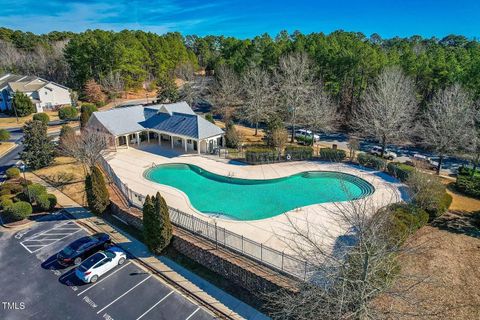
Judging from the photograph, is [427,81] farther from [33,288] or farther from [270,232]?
[33,288]

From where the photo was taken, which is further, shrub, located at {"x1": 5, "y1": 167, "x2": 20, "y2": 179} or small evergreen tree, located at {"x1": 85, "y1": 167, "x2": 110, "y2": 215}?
shrub, located at {"x1": 5, "y1": 167, "x2": 20, "y2": 179}

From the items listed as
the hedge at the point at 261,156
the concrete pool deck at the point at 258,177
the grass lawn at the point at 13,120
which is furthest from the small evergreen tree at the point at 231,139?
the grass lawn at the point at 13,120

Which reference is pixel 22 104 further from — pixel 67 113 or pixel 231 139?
pixel 231 139

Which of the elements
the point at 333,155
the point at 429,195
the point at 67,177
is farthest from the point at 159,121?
the point at 429,195

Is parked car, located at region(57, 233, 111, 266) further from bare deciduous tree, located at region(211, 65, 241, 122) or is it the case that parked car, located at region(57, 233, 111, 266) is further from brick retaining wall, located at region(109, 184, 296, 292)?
bare deciduous tree, located at region(211, 65, 241, 122)

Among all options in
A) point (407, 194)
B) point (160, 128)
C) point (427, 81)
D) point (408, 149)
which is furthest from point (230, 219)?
point (427, 81)

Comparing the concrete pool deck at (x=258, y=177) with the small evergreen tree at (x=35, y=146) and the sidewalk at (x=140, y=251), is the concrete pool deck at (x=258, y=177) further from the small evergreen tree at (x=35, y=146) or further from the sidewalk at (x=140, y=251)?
the small evergreen tree at (x=35, y=146)

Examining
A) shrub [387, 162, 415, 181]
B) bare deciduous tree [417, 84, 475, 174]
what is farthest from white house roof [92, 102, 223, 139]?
bare deciduous tree [417, 84, 475, 174]
